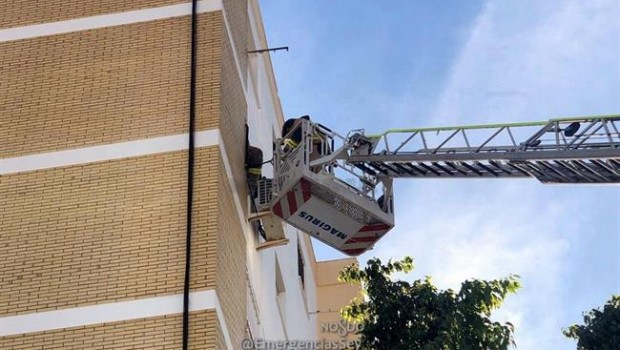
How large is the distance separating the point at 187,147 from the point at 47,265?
2463mm

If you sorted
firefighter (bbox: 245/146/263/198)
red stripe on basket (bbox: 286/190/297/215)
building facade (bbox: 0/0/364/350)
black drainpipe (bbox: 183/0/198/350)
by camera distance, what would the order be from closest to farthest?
black drainpipe (bbox: 183/0/198/350)
building facade (bbox: 0/0/364/350)
red stripe on basket (bbox: 286/190/297/215)
firefighter (bbox: 245/146/263/198)

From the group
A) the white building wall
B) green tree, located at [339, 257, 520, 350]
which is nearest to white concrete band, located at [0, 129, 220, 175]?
the white building wall

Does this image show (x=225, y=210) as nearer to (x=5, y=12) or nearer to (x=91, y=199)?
(x=91, y=199)

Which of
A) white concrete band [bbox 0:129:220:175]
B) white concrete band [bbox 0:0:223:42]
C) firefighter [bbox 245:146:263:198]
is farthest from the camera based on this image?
firefighter [bbox 245:146:263:198]

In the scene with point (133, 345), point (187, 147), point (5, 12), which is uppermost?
point (5, 12)

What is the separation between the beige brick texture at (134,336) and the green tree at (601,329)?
1197cm

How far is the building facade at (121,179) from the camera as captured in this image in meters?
11.2

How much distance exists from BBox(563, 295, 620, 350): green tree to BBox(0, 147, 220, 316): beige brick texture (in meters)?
11.9

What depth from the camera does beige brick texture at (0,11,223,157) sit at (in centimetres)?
1280

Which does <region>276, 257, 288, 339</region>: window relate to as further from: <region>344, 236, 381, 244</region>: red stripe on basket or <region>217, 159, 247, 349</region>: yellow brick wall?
<region>217, 159, 247, 349</region>: yellow brick wall

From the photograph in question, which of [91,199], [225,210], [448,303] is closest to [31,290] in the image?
[91,199]

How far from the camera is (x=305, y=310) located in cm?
2266

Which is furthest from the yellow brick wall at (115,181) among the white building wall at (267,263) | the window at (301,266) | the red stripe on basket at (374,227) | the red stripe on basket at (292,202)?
the window at (301,266)

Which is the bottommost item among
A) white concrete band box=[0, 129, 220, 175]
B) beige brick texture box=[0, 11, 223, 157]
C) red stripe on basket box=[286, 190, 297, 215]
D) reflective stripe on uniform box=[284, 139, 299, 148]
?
red stripe on basket box=[286, 190, 297, 215]
